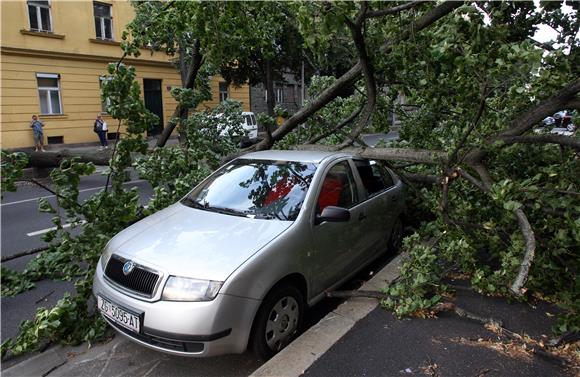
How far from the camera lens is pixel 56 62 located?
1903cm

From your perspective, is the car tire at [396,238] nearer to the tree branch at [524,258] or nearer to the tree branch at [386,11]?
the tree branch at [524,258]

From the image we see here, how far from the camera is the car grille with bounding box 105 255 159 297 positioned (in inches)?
120

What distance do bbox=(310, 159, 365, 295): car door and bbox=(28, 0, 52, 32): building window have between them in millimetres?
18646

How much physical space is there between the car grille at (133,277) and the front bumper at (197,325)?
3.6 inches

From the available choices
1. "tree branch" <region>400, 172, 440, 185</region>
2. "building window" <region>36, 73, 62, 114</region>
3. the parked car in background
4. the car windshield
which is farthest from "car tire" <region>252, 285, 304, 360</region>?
"building window" <region>36, 73, 62, 114</region>

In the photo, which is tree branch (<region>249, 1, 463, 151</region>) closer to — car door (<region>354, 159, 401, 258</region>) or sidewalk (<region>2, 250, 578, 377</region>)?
car door (<region>354, 159, 401, 258</region>)

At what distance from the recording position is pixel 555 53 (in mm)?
3207

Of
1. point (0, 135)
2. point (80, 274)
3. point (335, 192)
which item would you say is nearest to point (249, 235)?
point (335, 192)

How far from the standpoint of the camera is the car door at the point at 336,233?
3.75m

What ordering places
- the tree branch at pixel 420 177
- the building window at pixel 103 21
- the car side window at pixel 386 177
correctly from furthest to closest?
the building window at pixel 103 21 → the tree branch at pixel 420 177 → the car side window at pixel 386 177

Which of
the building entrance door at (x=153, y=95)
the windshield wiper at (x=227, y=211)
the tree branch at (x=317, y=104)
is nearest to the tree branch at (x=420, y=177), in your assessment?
the tree branch at (x=317, y=104)

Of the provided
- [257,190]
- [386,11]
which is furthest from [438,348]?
[386,11]

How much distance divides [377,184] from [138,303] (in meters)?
2.98

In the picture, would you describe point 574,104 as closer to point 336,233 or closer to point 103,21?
point 336,233
